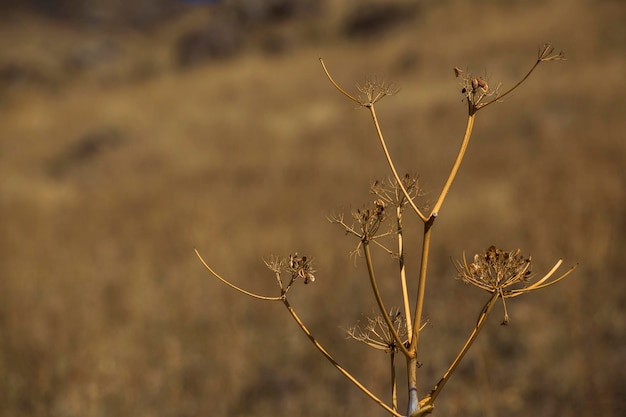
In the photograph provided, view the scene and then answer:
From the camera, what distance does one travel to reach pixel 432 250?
20.6ft

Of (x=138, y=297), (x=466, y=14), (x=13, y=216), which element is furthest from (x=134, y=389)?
(x=466, y=14)

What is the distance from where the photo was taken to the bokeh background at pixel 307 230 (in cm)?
426

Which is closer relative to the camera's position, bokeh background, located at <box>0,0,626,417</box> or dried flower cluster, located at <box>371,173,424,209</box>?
dried flower cluster, located at <box>371,173,424,209</box>

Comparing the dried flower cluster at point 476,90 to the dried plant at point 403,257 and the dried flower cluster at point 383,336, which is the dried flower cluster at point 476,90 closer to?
the dried plant at point 403,257

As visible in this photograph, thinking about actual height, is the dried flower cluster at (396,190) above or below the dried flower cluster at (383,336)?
above

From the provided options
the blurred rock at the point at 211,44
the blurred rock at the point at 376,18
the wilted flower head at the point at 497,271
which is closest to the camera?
the wilted flower head at the point at 497,271

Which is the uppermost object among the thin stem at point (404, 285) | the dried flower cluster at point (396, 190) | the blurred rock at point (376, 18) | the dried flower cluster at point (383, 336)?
the blurred rock at point (376, 18)

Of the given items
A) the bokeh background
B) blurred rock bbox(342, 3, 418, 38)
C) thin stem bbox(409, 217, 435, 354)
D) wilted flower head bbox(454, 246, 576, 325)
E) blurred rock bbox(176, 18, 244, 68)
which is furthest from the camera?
blurred rock bbox(176, 18, 244, 68)

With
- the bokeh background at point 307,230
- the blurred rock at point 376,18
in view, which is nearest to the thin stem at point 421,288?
the bokeh background at point 307,230

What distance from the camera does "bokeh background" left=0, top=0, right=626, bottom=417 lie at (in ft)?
14.0

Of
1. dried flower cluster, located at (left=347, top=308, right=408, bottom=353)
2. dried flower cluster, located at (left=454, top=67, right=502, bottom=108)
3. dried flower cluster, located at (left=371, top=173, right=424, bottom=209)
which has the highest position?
dried flower cluster, located at (left=454, top=67, right=502, bottom=108)

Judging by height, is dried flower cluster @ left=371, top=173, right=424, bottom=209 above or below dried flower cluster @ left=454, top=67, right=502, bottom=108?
below

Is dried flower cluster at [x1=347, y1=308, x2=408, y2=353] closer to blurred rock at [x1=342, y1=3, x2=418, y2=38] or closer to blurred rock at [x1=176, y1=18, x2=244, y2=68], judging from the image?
blurred rock at [x1=342, y1=3, x2=418, y2=38]

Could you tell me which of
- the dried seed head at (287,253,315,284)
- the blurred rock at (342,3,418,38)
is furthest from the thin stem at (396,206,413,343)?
the blurred rock at (342,3,418,38)
